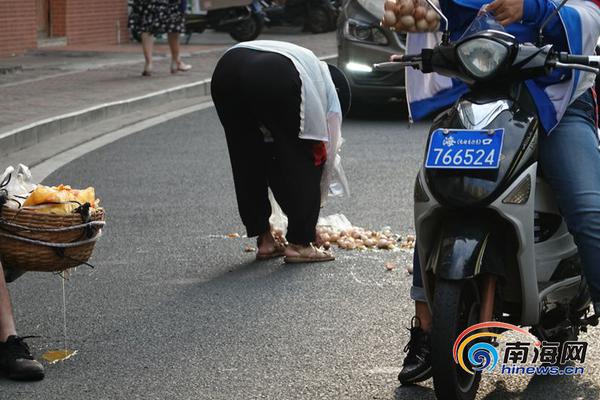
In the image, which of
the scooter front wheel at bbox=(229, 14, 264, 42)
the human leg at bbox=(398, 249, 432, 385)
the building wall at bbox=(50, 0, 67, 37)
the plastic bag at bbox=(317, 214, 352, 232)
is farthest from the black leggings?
the scooter front wheel at bbox=(229, 14, 264, 42)

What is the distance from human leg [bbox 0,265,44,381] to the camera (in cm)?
494

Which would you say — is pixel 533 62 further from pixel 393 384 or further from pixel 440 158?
pixel 393 384

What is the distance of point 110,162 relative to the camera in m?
10.6

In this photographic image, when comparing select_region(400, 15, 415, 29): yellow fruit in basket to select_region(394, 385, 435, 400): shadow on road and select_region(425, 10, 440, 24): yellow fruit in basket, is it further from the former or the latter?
select_region(394, 385, 435, 400): shadow on road

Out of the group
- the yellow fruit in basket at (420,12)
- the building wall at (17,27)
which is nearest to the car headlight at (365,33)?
the building wall at (17,27)

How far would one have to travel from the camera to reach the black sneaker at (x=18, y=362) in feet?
16.2

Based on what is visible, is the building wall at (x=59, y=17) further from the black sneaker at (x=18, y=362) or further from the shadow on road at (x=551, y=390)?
the shadow on road at (x=551, y=390)

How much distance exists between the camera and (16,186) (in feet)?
17.3

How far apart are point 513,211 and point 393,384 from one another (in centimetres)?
94

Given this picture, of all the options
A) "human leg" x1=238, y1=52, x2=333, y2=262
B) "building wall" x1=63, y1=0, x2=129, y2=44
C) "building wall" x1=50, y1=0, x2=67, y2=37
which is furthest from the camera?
"building wall" x1=63, y1=0, x2=129, y2=44

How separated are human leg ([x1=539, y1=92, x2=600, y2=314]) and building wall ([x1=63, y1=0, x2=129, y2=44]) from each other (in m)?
16.9

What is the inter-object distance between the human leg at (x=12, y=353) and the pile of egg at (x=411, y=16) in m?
1.79

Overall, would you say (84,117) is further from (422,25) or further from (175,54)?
(422,25)

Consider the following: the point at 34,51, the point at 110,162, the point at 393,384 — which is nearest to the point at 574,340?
the point at 393,384
